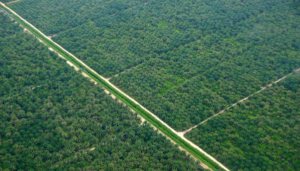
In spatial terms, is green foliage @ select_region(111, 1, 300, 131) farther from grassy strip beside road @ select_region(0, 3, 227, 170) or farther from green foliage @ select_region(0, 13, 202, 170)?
green foliage @ select_region(0, 13, 202, 170)

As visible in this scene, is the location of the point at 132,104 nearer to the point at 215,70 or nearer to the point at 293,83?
the point at 215,70

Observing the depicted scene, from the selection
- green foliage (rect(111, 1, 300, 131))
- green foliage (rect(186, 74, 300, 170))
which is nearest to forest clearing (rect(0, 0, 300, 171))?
green foliage (rect(186, 74, 300, 170))

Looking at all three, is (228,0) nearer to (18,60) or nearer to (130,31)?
(130,31)

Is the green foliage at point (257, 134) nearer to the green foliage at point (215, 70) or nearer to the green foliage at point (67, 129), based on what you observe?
the green foliage at point (215, 70)

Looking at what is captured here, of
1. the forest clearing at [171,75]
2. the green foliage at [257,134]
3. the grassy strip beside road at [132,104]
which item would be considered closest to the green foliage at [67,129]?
the forest clearing at [171,75]

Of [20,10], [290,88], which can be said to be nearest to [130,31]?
[20,10]

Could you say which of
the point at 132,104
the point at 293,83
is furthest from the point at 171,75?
the point at 293,83
